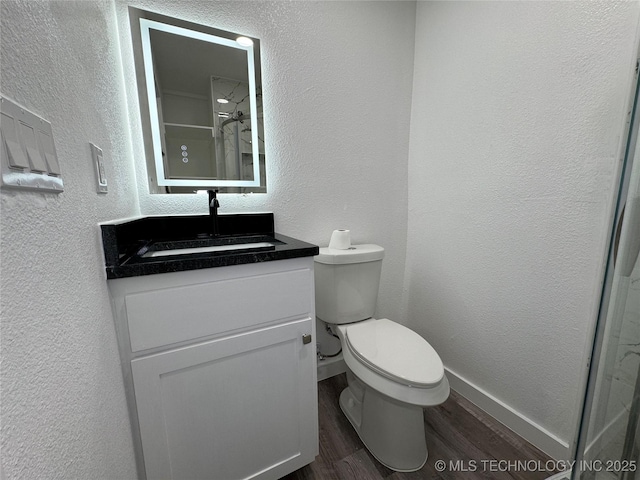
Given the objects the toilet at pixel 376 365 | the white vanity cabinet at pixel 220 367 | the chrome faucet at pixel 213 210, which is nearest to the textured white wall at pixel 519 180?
the toilet at pixel 376 365

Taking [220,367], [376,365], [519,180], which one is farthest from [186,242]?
[519,180]

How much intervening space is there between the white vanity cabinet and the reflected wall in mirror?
0.60 m

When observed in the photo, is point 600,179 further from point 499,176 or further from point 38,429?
point 38,429

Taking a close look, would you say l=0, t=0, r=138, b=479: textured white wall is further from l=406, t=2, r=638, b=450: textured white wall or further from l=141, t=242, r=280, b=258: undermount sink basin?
l=406, t=2, r=638, b=450: textured white wall

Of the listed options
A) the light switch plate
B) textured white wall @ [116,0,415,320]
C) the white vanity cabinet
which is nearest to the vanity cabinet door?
the white vanity cabinet

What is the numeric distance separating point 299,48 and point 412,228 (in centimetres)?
116

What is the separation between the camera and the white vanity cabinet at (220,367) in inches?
28.9

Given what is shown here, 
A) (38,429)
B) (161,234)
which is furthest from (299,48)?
(38,429)

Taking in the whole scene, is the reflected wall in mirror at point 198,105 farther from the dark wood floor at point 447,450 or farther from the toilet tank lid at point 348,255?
the dark wood floor at point 447,450

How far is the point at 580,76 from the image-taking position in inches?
38.1

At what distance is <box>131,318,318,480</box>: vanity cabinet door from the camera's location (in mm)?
773

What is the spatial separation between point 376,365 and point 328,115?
121cm

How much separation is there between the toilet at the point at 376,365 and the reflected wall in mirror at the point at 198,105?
591 millimetres

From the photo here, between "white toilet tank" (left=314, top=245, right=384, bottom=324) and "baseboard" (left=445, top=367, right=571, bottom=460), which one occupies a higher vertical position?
"white toilet tank" (left=314, top=245, right=384, bottom=324)
